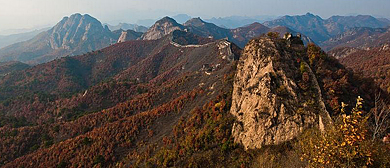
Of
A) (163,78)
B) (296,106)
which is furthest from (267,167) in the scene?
(163,78)

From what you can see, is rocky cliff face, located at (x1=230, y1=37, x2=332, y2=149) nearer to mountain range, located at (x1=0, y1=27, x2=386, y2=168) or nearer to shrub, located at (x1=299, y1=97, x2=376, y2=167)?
mountain range, located at (x1=0, y1=27, x2=386, y2=168)

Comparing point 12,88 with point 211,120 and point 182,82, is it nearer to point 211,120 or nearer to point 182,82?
point 182,82

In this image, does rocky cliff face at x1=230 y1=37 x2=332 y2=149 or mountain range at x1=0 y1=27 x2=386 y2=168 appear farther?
mountain range at x1=0 y1=27 x2=386 y2=168

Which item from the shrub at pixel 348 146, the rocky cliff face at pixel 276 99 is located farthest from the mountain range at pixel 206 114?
the shrub at pixel 348 146

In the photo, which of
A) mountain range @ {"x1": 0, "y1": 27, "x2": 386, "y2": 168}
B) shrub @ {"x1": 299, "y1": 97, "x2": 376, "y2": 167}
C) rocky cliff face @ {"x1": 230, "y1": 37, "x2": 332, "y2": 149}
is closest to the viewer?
shrub @ {"x1": 299, "y1": 97, "x2": 376, "y2": 167}

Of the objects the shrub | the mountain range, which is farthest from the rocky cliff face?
the shrub

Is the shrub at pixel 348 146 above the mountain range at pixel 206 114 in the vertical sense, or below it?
above

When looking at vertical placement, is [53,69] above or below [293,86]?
below

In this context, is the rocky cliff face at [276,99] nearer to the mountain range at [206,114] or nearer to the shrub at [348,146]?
the mountain range at [206,114]
